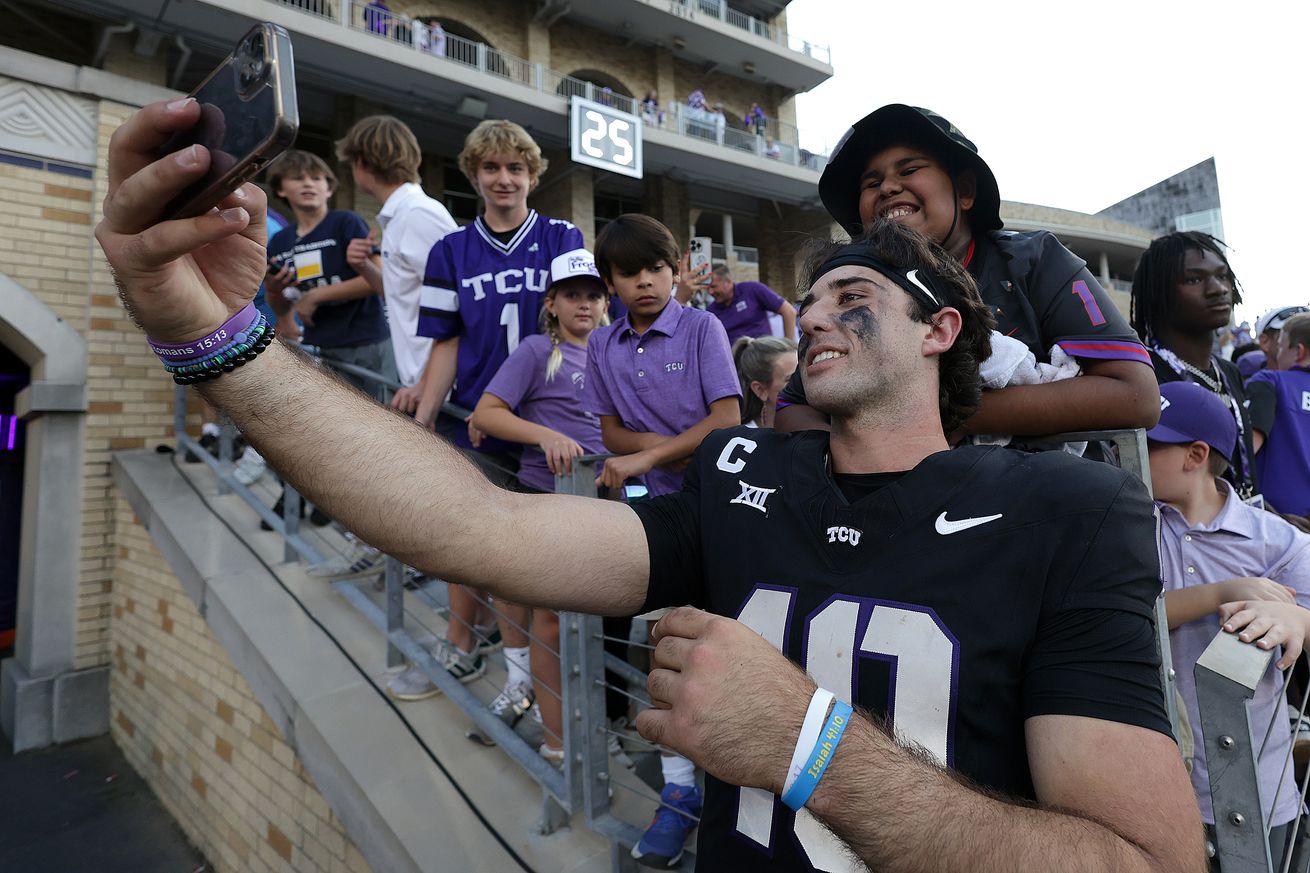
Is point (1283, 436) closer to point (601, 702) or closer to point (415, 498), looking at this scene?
point (601, 702)

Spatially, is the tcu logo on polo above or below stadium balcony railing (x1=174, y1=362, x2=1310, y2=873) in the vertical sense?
above

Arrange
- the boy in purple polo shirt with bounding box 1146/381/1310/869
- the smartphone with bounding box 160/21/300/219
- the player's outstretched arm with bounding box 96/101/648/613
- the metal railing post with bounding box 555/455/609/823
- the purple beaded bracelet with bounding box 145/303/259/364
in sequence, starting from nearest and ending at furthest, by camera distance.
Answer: the smartphone with bounding box 160/21/300/219, the player's outstretched arm with bounding box 96/101/648/613, the purple beaded bracelet with bounding box 145/303/259/364, the boy in purple polo shirt with bounding box 1146/381/1310/869, the metal railing post with bounding box 555/455/609/823

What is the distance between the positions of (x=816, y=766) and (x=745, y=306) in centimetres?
525

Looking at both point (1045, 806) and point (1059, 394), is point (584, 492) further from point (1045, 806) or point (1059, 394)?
point (1045, 806)

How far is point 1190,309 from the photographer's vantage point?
2.63 m

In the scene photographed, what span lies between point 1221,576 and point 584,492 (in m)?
1.90

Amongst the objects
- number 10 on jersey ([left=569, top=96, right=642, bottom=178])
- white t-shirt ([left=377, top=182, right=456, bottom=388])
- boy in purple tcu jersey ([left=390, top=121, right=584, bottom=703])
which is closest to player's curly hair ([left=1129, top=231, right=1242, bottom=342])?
boy in purple tcu jersey ([left=390, top=121, right=584, bottom=703])

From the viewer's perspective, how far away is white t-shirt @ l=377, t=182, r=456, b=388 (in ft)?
11.5

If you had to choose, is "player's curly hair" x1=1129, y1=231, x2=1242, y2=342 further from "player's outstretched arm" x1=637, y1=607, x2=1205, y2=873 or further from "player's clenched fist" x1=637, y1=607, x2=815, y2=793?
"player's clenched fist" x1=637, y1=607, x2=815, y2=793

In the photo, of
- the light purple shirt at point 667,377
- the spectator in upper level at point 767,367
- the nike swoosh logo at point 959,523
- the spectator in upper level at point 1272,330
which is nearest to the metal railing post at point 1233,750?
the nike swoosh logo at point 959,523

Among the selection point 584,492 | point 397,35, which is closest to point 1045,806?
point 584,492

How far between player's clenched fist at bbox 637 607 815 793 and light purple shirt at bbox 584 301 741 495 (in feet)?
5.00

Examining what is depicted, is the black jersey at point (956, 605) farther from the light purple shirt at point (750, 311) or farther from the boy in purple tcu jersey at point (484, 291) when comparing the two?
the light purple shirt at point (750, 311)

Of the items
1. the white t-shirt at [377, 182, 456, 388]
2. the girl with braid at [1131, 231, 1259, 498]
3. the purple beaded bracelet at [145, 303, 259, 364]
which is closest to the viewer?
the purple beaded bracelet at [145, 303, 259, 364]
